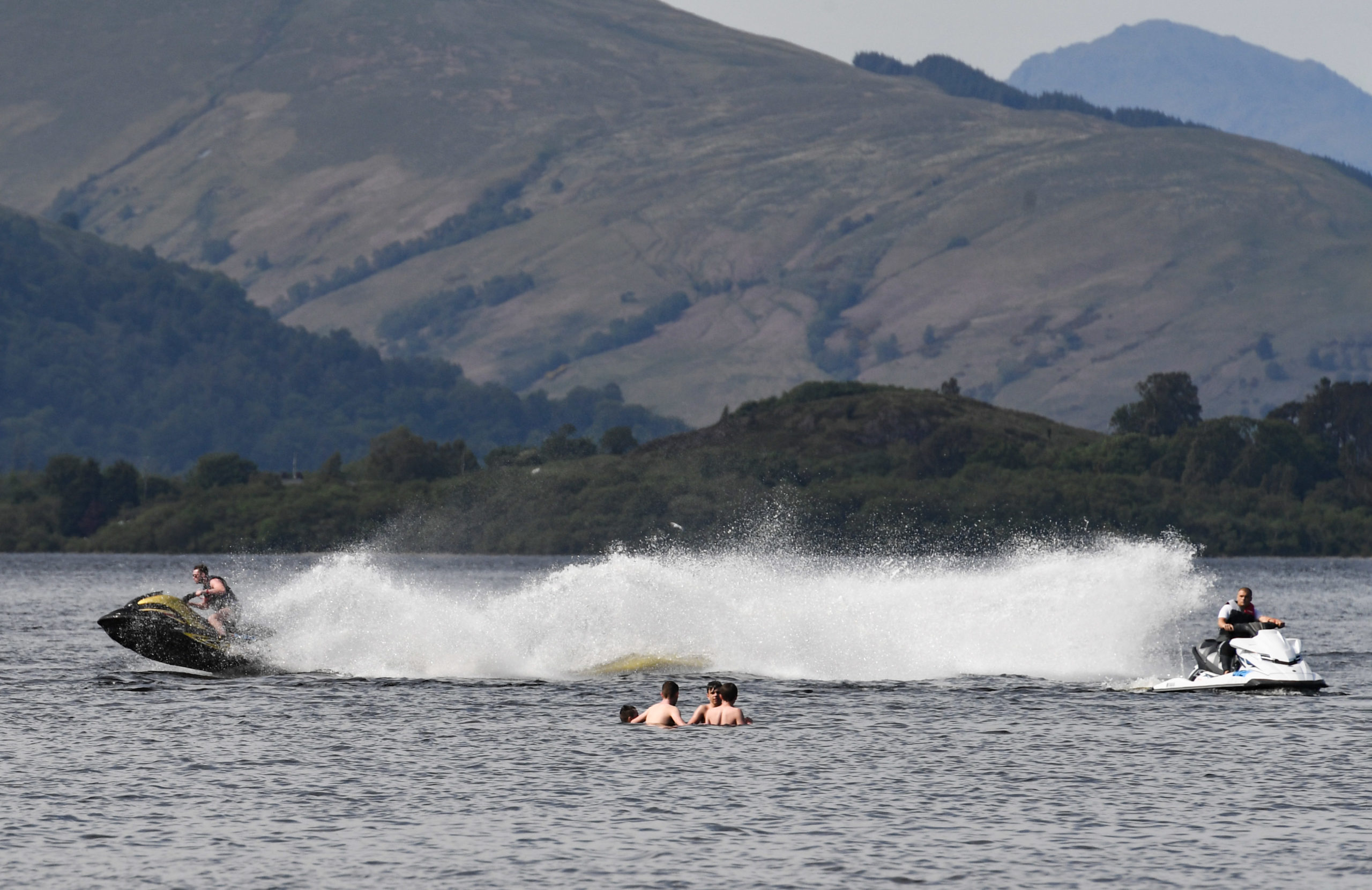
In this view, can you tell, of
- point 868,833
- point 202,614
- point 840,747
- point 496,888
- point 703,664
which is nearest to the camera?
point 496,888

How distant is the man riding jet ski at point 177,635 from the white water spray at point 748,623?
2.07m

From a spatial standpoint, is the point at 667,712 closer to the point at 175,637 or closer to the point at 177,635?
the point at 177,635

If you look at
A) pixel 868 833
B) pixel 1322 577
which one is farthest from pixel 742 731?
pixel 1322 577

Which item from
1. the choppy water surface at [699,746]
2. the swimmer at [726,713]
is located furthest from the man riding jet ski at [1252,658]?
the swimmer at [726,713]

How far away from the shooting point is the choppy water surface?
29875 millimetres

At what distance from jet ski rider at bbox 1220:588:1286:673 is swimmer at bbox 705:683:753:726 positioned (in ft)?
39.5

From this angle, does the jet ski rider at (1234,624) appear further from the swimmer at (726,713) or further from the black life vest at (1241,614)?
the swimmer at (726,713)

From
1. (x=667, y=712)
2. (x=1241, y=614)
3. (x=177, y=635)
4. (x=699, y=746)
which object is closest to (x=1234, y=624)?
(x=1241, y=614)

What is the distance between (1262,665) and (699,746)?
→ 50.1 ft

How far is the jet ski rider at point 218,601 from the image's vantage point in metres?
49.7

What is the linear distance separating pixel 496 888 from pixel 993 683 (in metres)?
27.7

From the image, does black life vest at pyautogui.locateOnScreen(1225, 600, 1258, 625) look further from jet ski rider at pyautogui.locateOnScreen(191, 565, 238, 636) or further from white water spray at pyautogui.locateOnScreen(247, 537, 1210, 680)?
jet ski rider at pyautogui.locateOnScreen(191, 565, 238, 636)

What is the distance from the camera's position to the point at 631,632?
58.9m

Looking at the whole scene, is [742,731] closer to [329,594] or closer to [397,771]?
[397,771]
